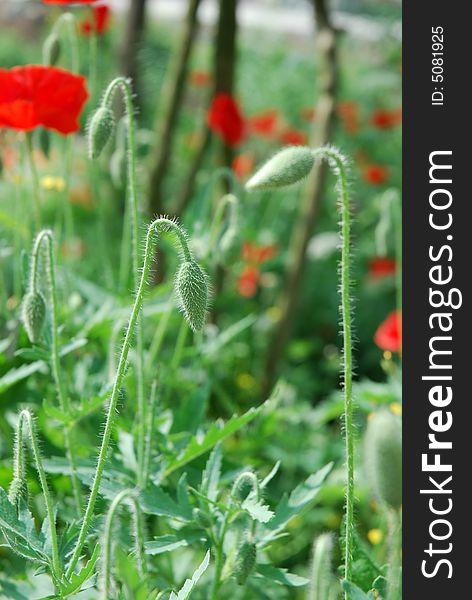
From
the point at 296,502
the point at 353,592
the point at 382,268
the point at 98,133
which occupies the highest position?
the point at 382,268

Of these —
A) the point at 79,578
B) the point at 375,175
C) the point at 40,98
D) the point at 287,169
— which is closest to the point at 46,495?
the point at 79,578

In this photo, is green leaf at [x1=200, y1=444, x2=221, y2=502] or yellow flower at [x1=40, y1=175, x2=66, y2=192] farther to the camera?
yellow flower at [x1=40, y1=175, x2=66, y2=192]

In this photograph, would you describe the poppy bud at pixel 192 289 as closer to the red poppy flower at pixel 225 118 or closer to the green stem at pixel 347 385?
the green stem at pixel 347 385

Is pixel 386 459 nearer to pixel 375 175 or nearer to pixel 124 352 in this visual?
pixel 124 352

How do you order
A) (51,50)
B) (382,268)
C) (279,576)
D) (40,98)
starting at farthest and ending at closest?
(382,268) → (51,50) → (40,98) → (279,576)

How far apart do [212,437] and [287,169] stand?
1.37 feet

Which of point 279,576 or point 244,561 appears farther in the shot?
point 279,576

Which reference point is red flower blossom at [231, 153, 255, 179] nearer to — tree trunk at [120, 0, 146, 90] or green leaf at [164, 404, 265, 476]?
tree trunk at [120, 0, 146, 90]

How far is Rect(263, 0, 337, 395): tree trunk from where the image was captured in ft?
8.13

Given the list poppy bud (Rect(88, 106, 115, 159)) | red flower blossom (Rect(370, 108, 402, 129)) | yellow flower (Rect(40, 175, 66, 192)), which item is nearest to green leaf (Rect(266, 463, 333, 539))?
poppy bud (Rect(88, 106, 115, 159))

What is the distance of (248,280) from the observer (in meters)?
3.09

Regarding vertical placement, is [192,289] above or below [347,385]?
above

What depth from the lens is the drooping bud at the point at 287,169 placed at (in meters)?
1.12

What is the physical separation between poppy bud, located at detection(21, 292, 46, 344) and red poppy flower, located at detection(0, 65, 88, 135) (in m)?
0.34
